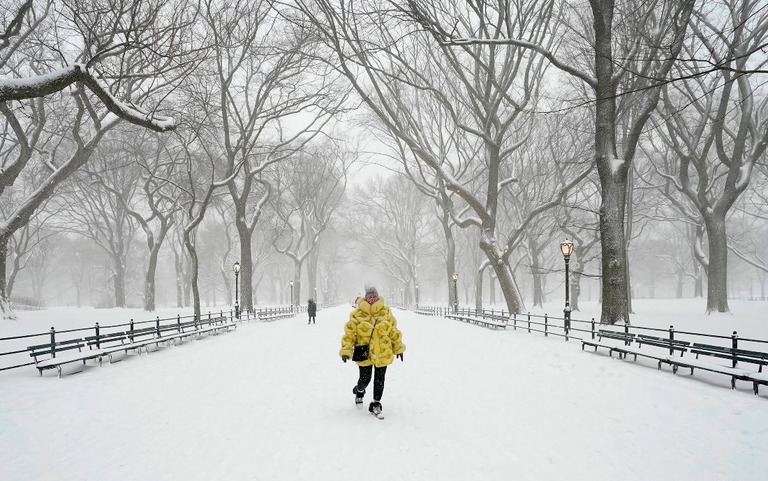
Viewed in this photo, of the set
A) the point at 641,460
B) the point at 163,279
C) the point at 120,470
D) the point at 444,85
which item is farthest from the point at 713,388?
the point at 163,279

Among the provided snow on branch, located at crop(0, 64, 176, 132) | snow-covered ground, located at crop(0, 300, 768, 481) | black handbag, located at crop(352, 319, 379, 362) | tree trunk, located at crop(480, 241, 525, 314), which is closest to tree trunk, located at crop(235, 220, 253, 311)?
tree trunk, located at crop(480, 241, 525, 314)

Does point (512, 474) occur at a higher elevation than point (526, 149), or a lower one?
lower

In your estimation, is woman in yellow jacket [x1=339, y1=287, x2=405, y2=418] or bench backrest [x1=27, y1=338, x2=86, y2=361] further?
bench backrest [x1=27, y1=338, x2=86, y2=361]

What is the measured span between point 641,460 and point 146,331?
41.3 ft

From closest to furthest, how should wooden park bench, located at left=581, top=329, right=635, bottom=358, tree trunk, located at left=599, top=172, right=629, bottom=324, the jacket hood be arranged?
the jacket hood → wooden park bench, located at left=581, top=329, right=635, bottom=358 → tree trunk, located at left=599, top=172, right=629, bottom=324

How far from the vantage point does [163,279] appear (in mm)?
72500

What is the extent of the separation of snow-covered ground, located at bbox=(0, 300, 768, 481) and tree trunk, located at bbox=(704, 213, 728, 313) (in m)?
13.5

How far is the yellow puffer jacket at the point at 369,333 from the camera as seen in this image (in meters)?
5.24

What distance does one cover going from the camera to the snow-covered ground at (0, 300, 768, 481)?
12.8 ft

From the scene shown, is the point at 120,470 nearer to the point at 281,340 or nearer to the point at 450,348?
the point at 450,348

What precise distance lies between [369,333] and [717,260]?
20.0 m

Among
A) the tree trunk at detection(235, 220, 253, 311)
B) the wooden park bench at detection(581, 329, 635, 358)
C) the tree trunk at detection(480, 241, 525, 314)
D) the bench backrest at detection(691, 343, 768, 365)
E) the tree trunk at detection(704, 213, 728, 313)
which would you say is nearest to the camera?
the bench backrest at detection(691, 343, 768, 365)

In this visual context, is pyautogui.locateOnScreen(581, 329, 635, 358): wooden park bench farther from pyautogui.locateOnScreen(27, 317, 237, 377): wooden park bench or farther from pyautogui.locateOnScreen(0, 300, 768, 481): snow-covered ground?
pyautogui.locateOnScreen(27, 317, 237, 377): wooden park bench

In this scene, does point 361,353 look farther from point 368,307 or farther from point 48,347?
point 48,347
